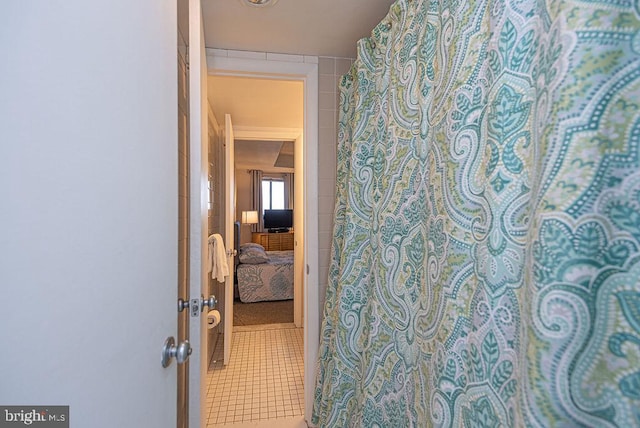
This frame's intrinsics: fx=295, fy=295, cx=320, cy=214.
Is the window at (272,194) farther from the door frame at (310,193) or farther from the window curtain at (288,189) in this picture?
the door frame at (310,193)

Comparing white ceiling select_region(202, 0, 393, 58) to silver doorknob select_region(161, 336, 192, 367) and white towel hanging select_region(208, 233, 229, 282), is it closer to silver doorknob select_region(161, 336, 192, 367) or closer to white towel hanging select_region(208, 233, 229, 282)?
white towel hanging select_region(208, 233, 229, 282)

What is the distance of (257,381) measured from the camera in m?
2.28

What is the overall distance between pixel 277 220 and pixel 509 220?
6442 mm

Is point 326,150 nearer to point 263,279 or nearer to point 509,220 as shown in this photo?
point 509,220

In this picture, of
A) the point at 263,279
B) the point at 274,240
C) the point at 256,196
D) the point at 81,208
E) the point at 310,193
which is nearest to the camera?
the point at 81,208

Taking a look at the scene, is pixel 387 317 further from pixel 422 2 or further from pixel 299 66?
pixel 299 66

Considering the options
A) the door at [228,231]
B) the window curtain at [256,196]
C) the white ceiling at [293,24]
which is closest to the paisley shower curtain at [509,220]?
the white ceiling at [293,24]

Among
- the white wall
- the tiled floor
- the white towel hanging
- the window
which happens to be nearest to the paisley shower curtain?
the white wall

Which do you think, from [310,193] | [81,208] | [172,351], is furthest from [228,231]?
[81,208]

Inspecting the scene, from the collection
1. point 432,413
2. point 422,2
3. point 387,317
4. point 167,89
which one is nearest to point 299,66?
point 422,2

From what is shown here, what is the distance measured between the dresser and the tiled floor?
11.4 feet

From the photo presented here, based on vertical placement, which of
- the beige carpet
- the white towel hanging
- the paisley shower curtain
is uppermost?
the paisley shower curtain

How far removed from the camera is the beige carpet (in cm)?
349

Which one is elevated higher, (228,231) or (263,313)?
(228,231)
